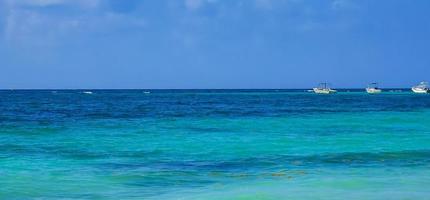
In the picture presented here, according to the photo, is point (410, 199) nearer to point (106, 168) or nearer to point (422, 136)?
point (106, 168)

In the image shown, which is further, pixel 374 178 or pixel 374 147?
pixel 374 147

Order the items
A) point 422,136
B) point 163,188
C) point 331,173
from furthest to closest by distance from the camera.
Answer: point 422,136
point 331,173
point 163,188

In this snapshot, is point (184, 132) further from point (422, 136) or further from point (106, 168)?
point (106, 168)

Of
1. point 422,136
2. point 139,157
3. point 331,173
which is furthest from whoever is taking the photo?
point 422,136

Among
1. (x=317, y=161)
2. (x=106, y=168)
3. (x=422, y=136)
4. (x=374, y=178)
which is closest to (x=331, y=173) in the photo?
(x=374, y=178)

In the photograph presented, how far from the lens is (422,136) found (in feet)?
73.9

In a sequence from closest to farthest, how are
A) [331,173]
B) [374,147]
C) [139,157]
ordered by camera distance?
1. [331,173]
2. [139,157]
3. [374,147]

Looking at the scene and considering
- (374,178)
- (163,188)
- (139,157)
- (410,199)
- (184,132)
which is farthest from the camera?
(184,132)

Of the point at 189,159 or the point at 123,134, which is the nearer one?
the point at 189,159

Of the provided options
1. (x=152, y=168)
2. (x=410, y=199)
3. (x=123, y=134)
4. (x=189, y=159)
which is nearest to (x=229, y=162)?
(x=189, y=159)

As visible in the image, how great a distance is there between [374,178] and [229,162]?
3.92 m

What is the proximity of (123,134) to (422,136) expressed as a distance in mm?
11273

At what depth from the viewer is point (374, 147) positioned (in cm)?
1822

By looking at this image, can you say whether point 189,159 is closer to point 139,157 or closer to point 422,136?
point 139,157
